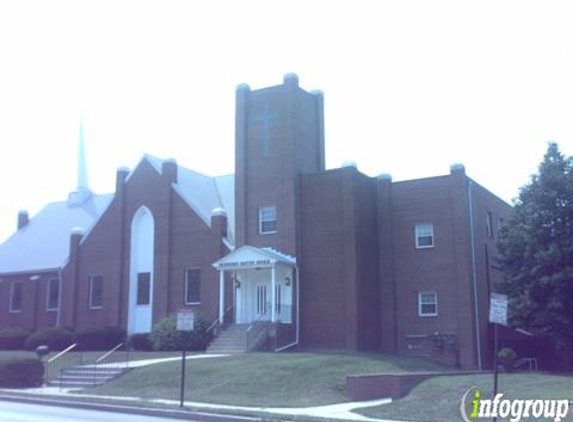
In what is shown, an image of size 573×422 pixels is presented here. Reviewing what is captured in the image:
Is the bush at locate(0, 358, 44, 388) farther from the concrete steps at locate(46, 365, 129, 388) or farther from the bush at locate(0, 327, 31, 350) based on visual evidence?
the bush at locate(0, 327, 31, 350)

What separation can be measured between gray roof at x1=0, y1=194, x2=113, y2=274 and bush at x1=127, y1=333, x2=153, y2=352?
11.0m

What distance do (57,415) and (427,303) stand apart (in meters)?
19.7

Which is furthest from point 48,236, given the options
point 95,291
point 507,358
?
point 507,358

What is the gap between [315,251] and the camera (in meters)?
34.0

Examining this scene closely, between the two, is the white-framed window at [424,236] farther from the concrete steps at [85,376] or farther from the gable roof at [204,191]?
the concrete steps at [85,376]

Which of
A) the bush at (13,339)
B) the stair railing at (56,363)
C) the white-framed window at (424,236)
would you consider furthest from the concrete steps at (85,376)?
the bush at (13,339)

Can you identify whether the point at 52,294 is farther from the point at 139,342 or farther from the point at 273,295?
the point at 273,295

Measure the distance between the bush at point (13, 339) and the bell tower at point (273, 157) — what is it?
48.4ft

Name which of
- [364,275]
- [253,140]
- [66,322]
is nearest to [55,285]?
[66,322]

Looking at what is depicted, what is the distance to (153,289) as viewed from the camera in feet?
A: 129

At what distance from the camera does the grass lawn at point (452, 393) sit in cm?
1692

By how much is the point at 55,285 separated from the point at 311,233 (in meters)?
19.2

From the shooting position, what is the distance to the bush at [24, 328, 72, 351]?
124 feet

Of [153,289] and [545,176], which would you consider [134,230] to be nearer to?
[153,289]
